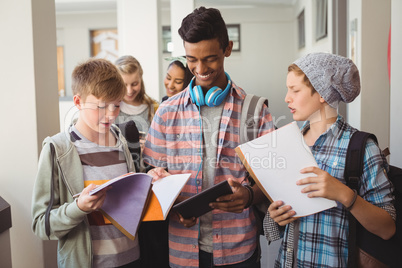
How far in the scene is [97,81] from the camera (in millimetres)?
1281

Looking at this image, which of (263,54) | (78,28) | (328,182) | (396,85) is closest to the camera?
(328,182)

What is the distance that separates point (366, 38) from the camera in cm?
246

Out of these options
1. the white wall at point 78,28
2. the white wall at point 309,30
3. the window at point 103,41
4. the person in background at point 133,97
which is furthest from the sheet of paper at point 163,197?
the window at point 103,41

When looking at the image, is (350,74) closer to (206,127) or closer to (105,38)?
(206,127)

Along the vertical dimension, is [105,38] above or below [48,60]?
above

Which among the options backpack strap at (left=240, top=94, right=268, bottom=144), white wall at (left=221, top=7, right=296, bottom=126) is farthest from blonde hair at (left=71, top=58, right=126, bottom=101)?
white wall at (left=221, top=7, right=296, bottom=126)

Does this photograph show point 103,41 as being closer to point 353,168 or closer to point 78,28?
point 78,28

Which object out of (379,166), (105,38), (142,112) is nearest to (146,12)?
(142,112)

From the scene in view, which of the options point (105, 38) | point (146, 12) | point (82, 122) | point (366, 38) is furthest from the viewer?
point (105, 38)

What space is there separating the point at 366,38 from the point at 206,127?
171 centimetres

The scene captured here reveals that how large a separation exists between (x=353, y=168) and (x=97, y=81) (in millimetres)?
877

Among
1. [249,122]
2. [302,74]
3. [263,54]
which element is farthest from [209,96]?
[263,54]

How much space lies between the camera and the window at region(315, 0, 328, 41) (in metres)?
4.19

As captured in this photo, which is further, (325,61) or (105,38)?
(105,38)
